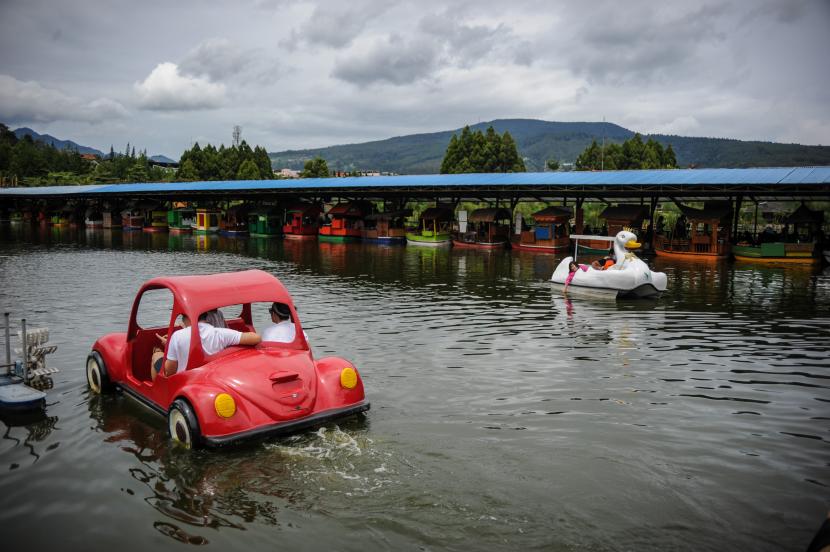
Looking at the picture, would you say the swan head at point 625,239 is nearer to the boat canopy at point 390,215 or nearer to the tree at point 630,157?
the boat canopy at point 390,215

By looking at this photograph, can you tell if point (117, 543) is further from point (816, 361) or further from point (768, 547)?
point (816, 361)

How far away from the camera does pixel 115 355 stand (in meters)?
9.35

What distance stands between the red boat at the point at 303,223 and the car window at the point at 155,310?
3327 centimetres

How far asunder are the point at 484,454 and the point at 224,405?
320 cm

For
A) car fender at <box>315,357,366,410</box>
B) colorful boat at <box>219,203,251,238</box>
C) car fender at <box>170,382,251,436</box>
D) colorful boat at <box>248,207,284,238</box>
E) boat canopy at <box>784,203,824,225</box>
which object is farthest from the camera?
colorful boat at <box>219,203,251,238</box>

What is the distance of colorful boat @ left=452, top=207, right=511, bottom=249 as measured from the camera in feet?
144

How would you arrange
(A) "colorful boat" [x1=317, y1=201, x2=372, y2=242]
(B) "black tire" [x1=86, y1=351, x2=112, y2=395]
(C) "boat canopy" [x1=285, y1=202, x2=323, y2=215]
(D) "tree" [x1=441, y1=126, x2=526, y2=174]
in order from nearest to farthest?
(B) "black tire" [x1=86, y1=351, x2=112, y2=395] → (A) "colorful boat" [x1=317, y1=201, x2=372, y2=242] → (C) "boat canopy" [x1=285, y1=202, x2=323, y2=215] → (D) "tree" [x1=441, y1=126, x2=526, y2=174]

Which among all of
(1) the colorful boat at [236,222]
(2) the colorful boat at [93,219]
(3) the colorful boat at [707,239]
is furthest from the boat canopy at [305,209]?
(3) the colorful boat at [707,239]

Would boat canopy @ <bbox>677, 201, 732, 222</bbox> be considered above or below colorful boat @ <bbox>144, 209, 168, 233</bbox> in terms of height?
above

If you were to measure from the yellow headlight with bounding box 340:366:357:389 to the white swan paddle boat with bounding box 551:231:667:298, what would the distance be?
558 inches

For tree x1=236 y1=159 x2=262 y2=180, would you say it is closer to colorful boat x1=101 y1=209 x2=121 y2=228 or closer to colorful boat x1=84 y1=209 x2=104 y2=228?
colorful boat x1=84 y1=209 x2=104 y2=228

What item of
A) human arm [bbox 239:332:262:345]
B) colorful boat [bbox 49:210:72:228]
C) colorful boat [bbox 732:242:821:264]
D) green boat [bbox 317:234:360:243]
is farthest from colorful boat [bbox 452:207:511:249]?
colorful boat [bbox 49:210:72:228]

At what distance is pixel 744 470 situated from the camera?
701 centimetres

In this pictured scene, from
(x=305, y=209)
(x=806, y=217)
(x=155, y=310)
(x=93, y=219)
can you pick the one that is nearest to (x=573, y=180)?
(x=806, y=217)
